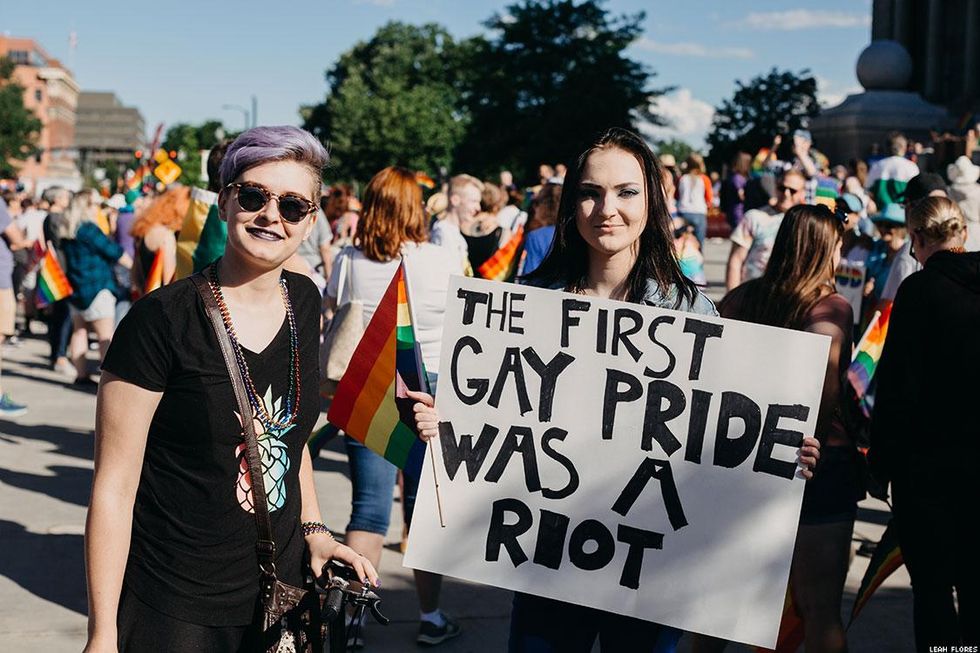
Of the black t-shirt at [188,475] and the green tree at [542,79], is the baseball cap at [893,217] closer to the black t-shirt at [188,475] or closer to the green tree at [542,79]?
the black t-shirt at [188,475]

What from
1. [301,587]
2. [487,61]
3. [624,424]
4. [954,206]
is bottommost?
[301,587]

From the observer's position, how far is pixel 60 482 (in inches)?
319

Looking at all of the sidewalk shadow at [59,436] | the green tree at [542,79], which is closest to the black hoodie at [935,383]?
the sidewalk shadow at [59,436]

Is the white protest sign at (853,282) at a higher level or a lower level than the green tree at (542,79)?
lower

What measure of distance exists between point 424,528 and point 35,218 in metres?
16.0

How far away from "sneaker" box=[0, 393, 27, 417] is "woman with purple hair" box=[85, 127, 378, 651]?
27.9 feet

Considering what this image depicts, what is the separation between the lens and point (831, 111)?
67.0 feet

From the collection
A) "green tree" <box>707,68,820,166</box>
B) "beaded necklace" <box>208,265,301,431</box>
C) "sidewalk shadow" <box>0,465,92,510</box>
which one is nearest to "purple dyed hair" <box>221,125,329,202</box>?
"beaded necklace" <box>208,265,301,431</box>

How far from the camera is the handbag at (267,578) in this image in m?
2.63

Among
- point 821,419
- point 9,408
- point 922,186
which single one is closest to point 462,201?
point 922,186

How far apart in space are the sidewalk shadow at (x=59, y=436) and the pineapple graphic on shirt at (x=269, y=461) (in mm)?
6717

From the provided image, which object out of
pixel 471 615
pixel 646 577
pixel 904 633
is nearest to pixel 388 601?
pixel 471 615

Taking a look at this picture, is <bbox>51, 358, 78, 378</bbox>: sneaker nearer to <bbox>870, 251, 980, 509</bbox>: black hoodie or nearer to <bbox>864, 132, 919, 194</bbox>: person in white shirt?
<bbox>864, 132, 919, 194</bbox>: person in white shirt

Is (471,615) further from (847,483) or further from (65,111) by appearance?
(65,111)
